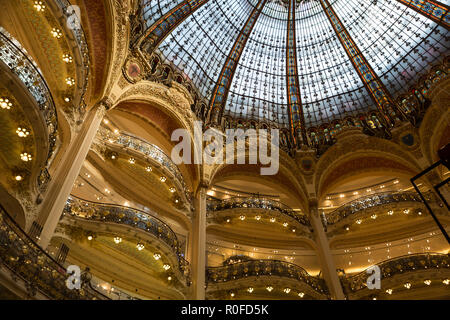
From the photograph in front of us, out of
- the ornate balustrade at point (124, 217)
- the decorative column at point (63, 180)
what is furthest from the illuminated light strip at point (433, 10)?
the ornate balustrade at point (124, 217)

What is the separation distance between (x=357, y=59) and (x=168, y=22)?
11.2 m

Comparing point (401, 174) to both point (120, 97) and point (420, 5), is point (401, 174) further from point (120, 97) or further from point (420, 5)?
Answer: point (120, 97)

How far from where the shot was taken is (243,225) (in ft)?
58.0

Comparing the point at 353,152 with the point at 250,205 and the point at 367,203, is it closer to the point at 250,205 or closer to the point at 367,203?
the point at 367,203

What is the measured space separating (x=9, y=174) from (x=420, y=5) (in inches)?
795

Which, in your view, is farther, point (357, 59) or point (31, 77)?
point (357, 59)

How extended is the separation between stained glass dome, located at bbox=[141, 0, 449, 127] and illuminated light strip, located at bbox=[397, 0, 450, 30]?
46 mm

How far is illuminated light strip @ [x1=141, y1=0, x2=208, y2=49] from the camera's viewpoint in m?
16.0

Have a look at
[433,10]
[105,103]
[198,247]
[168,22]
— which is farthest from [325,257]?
[433,10]

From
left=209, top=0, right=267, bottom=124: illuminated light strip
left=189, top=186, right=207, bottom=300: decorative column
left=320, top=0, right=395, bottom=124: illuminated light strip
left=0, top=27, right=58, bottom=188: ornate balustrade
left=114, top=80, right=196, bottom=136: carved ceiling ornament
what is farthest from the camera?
left=320, top=0, right=395, bottom=124: illuminated light strip

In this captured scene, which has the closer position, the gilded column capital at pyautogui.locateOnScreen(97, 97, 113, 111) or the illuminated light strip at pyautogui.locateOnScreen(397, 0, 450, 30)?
the gilded column capital at pyautogui.locateOnScreen(97, 97, 113, 111)

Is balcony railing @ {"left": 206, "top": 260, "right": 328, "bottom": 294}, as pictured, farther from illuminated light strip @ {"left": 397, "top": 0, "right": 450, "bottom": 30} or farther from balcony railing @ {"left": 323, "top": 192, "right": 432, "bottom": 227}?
illuminated light strip @ {"left": 397, "top": 0, "right": 450, "bottom": 30}

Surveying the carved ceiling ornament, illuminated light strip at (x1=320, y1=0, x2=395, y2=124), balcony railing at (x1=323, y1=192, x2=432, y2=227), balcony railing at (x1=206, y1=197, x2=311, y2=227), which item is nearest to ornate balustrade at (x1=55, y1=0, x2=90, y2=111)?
the carved ceiling ornament

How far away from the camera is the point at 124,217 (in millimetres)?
11523
